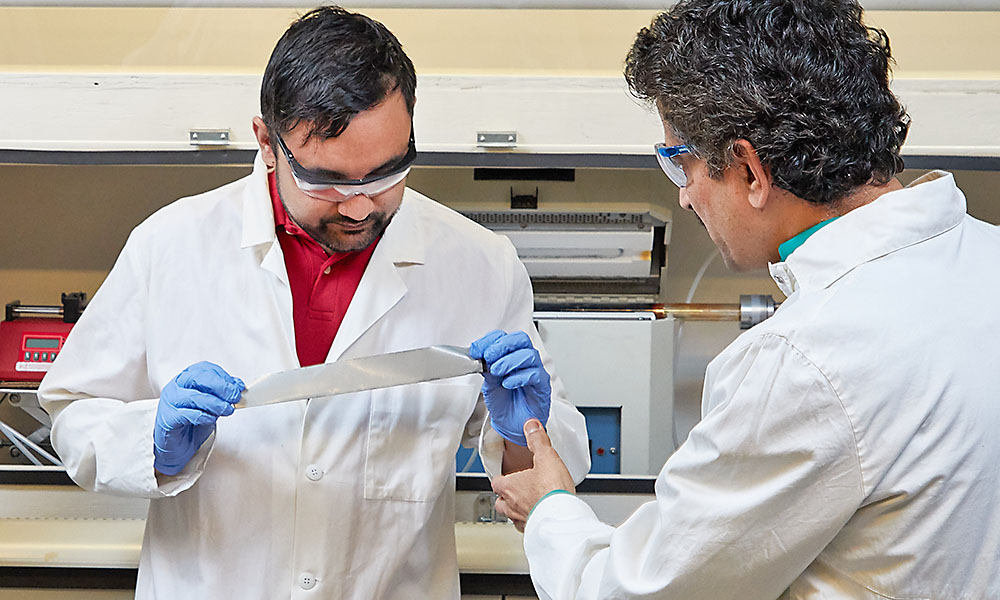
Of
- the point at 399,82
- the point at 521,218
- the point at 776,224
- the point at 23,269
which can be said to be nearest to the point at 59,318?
the point at 23,269

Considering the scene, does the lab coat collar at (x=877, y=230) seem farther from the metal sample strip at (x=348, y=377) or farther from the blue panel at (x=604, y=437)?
the blue panel at (x=604, y=437)

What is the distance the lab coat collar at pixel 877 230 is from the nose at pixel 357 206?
0.57m

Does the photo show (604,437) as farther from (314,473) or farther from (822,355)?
(822,355)

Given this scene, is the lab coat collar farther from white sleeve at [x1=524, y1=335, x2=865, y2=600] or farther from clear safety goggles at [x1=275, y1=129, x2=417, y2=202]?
clear safety goggles at [x1=275, y1=129, x2=417, y2=202]

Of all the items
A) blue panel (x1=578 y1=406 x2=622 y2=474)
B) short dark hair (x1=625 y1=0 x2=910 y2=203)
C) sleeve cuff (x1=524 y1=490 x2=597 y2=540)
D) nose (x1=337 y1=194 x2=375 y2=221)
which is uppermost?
short dark hair (x1=625 y1=0 x2=910 y2=203)

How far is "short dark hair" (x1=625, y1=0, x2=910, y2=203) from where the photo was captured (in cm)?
81

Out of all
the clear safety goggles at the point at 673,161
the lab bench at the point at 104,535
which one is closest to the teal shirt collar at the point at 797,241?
the clear safety goggles at the point at 673,161

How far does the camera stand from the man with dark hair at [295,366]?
1.16m

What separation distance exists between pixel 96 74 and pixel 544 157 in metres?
0.75

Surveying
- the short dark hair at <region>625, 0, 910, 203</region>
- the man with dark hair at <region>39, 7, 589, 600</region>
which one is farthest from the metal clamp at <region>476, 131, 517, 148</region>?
the short dark hair at <region>625, 0, 910, 203</region>

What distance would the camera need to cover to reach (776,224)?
88 cm

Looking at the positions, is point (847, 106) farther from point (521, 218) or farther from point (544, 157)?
point (521, 218)

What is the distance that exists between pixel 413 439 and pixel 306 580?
0.75 ft

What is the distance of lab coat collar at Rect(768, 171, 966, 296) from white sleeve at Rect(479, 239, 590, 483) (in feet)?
1.94
